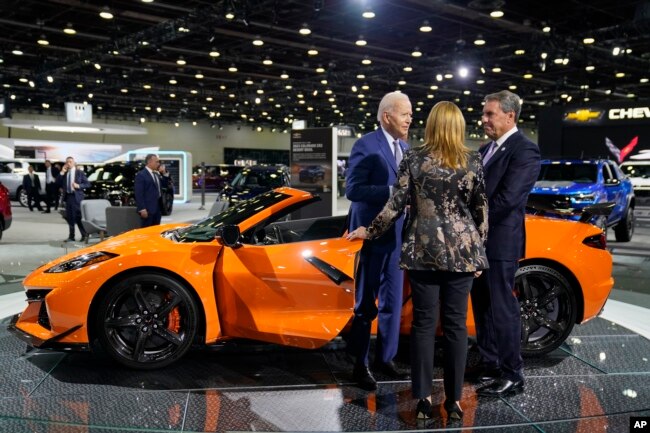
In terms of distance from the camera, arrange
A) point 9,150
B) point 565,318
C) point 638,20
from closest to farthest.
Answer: point 565,318, point 638,20, point 9,150

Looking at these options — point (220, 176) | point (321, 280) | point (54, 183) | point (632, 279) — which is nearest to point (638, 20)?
point (632, 279)

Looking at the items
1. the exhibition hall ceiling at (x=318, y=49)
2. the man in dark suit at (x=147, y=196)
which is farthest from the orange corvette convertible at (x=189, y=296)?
the exhibition hall ceiling at (x=318, y=49)

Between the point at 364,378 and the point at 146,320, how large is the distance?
141 centimetres

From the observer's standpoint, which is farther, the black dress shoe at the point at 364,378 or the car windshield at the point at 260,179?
the car windshield at the point at 260,179

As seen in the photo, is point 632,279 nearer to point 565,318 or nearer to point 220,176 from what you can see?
point 565,318

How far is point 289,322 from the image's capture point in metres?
3.98

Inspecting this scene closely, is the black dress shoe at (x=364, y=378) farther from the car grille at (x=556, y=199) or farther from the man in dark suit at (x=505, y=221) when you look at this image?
the car grille at (x=556, y=199)

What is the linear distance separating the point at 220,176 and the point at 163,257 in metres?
33.1

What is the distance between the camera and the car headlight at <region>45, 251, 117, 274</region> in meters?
3.96

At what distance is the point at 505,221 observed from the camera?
3.49 meters

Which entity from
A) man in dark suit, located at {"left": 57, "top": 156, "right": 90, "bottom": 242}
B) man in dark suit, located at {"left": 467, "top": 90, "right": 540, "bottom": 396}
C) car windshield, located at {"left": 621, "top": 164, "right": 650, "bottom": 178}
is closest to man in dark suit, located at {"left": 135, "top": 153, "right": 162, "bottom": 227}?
man in dark suit, located at {"left": 57, "top": 156, "right": 90, "bottom": 242}

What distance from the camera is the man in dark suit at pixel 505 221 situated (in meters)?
3.48

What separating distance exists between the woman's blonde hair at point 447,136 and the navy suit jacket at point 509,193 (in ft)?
1.62

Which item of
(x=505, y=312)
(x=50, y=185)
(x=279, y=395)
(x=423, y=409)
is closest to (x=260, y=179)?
(x=50, y=185)
